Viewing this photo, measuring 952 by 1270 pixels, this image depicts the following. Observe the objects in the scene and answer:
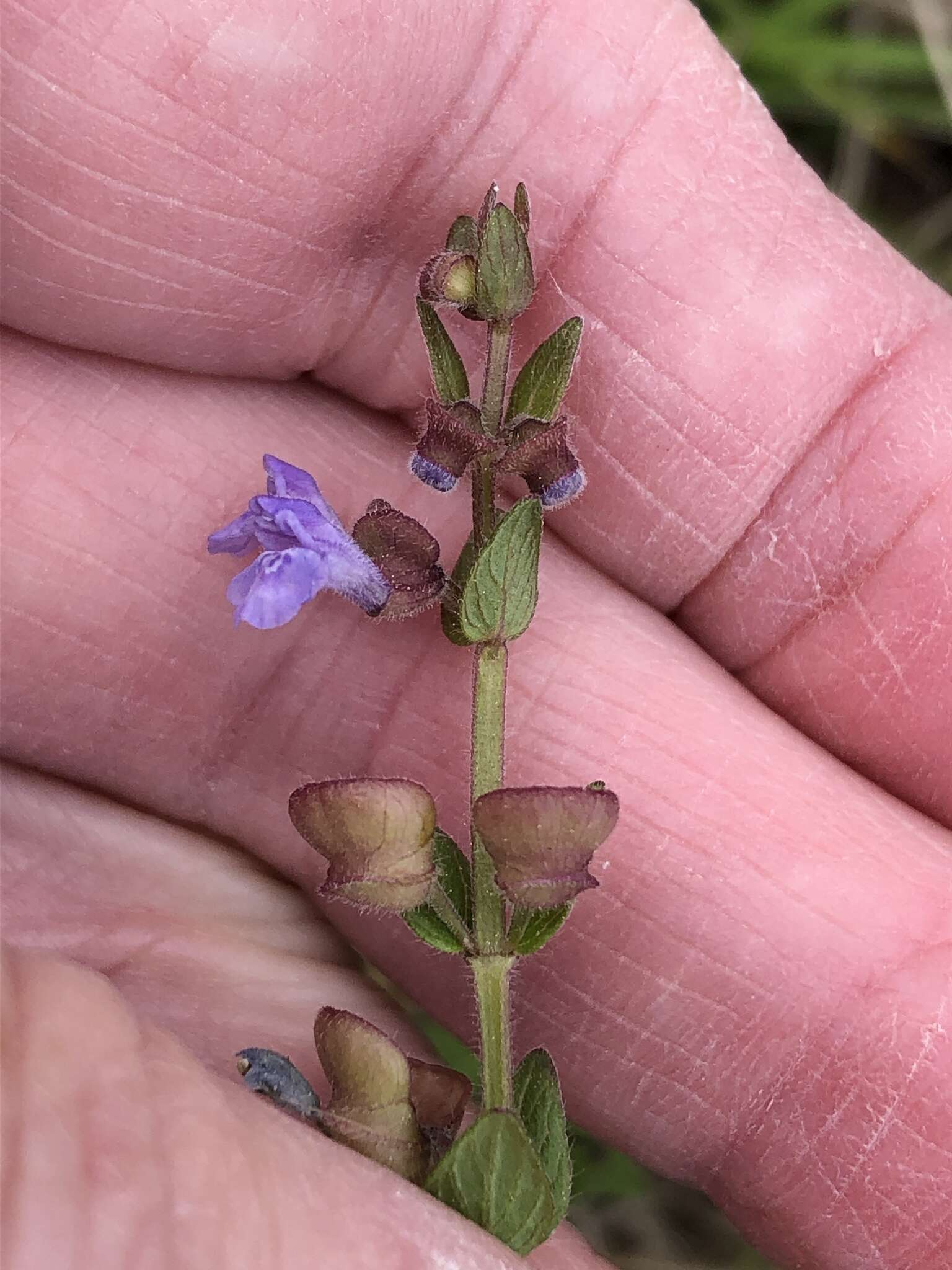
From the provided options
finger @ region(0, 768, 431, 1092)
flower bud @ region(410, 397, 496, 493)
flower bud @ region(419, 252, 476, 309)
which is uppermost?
flower bud @ region(419, 252, 476, 309)

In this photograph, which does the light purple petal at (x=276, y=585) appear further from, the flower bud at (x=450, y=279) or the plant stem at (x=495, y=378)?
the flower bud at (x=450, y=279)

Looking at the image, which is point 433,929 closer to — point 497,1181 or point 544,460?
point 497,1181

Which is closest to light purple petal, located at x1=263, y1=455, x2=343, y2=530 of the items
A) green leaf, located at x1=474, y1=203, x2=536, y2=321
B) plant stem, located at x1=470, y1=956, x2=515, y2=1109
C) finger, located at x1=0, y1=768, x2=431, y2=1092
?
green leaf, located at x1=474, y1=203, x2=536, y2=321

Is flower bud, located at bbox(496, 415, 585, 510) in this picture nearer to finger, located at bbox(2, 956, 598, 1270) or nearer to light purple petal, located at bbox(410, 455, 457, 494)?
light purple petal, located at bbox(410, 455, 457, 494)

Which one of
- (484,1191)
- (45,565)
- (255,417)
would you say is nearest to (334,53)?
(255,417)

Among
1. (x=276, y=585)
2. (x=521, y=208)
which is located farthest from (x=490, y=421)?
(x=276, y=585)
